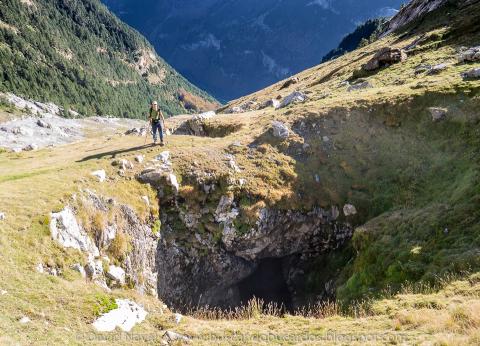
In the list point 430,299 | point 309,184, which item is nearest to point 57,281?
point 430,299

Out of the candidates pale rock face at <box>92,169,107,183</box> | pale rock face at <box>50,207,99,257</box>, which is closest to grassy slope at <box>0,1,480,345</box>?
pale rock face at <box>50,207,99,257</box>

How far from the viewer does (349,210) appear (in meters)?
26.9

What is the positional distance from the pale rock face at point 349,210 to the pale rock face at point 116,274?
15.7m

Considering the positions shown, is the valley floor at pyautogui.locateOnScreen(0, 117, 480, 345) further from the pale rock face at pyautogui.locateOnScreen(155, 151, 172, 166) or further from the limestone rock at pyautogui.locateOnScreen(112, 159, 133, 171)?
the pale rock face at pyautogui.locateOnScreen(155, 151, 172, 166)

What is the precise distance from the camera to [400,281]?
57.9 feet

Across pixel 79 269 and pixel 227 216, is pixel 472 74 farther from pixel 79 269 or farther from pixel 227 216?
pixel 79 269

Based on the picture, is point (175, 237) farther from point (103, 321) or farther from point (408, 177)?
point (408, 177)

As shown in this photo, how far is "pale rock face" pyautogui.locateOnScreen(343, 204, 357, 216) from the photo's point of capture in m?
26.8

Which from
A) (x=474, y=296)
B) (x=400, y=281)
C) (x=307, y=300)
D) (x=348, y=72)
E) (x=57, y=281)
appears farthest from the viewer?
(x=348, y=72)

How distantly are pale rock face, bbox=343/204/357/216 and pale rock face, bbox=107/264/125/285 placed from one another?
15.7 metres

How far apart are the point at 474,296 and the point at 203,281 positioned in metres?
17.4

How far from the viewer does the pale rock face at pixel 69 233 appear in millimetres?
18172

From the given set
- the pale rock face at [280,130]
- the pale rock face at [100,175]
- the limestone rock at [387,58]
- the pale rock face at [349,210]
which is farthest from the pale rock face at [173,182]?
the limestone rock at [387,58]

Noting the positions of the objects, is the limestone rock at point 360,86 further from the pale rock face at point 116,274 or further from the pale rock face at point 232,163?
the pale rock face at point 116,274
